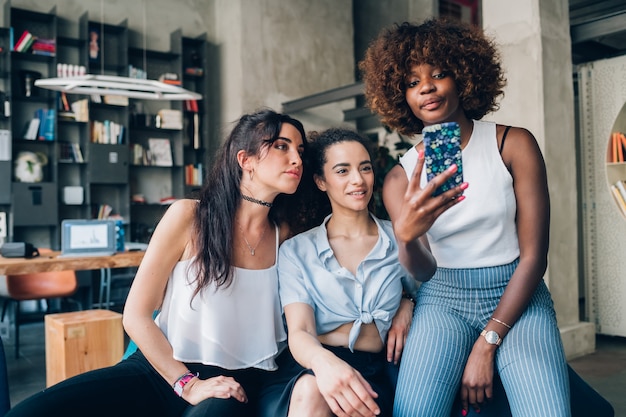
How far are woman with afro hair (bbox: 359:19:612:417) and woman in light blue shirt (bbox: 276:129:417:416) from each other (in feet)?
0.44

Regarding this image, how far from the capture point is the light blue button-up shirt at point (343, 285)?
1701 millimetres

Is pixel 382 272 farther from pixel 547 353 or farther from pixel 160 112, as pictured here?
pixel 160 112

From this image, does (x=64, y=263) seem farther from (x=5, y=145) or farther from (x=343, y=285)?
(x=5, y=145)

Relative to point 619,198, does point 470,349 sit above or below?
below

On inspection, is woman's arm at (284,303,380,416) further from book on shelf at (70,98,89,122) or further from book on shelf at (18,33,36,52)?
book on shelf at (18,33,36,52)

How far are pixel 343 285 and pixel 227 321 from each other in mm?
386

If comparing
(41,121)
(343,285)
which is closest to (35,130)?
(41,121)

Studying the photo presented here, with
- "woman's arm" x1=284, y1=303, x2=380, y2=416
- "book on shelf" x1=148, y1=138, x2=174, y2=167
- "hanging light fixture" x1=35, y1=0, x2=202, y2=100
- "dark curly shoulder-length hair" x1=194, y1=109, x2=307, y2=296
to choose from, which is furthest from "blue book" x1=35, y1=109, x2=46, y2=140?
"woman's arm" x1=284, y1=303, x2=380, y2=416

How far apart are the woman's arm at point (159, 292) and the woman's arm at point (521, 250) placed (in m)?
0.69

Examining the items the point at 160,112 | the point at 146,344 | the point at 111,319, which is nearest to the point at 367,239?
Result: the point at 146,344

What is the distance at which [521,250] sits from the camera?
1550mm

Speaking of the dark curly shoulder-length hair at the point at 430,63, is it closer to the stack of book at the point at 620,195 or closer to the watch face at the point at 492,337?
the watch face at the point at 492,337

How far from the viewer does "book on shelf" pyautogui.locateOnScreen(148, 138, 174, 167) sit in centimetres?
731

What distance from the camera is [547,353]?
1.42 meters
